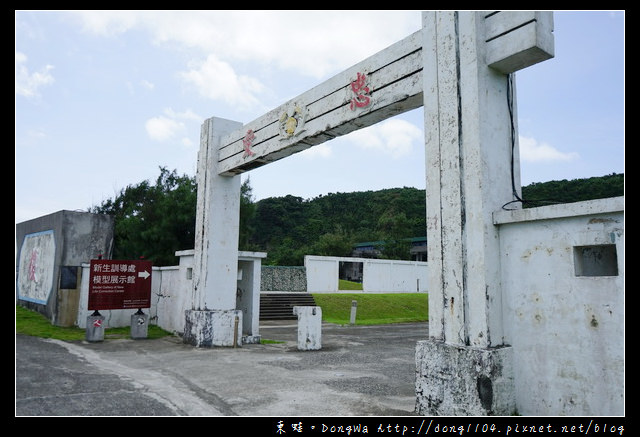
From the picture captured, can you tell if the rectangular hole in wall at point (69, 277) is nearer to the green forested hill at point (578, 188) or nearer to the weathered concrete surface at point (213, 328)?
the weathered concrete surface at point (213, 328)

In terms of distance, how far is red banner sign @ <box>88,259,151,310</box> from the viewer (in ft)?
36.6

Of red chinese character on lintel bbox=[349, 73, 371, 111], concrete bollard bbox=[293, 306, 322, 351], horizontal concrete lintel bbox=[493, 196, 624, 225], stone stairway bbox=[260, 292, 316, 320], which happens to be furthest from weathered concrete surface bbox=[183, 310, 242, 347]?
stone stairway bbox=[260, 292, 316, 320]

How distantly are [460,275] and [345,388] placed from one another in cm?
244

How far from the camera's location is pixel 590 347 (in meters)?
4.03

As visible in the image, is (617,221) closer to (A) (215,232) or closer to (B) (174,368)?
(B) (174,368)

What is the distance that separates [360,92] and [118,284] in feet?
26.5

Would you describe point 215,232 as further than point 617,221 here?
Yes

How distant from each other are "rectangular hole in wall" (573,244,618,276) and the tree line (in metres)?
2.62

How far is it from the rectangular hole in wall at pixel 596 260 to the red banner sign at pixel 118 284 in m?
10.4

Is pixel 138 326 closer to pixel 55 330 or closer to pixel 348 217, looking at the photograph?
pixel 55 330

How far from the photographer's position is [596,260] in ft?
14.2

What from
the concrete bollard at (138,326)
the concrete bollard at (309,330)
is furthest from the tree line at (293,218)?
the concrete bollard at (138,326)

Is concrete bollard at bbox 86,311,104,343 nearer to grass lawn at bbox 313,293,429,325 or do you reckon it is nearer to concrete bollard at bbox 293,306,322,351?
concrete bollard at bbox 293,306,322,351
